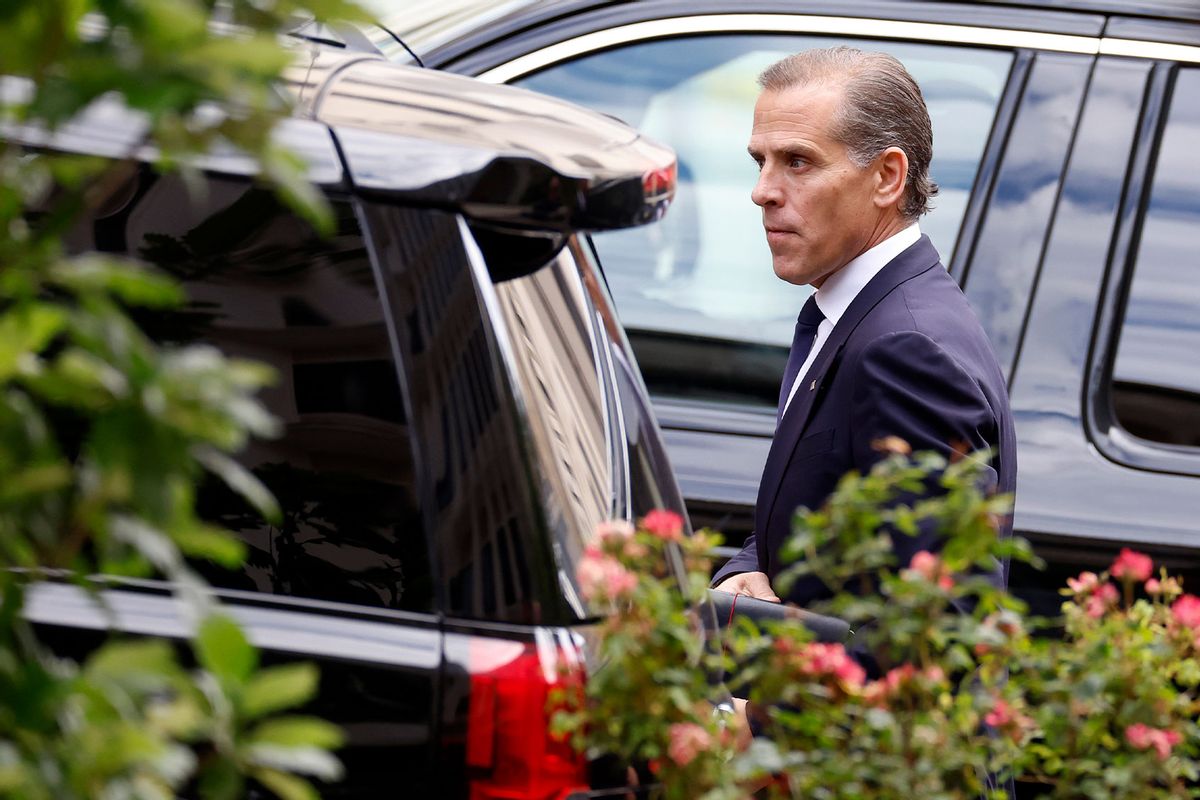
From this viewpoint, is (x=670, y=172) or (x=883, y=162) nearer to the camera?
(x=670, y=172)

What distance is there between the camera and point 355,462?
186cm

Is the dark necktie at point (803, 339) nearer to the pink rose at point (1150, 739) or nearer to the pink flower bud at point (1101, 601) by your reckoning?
the pink flower bud at point (1101, 601)

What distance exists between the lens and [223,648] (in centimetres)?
98

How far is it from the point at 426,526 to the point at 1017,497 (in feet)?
5.28

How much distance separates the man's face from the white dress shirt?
0.07 feet

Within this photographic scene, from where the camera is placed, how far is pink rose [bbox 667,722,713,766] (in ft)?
4.91

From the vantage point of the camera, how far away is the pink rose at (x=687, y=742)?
58.9 inches

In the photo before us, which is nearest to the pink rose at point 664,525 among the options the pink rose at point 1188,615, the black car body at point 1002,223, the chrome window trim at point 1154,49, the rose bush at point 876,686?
the rose bush at point 876,686

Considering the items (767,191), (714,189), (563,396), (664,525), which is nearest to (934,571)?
(664,525)

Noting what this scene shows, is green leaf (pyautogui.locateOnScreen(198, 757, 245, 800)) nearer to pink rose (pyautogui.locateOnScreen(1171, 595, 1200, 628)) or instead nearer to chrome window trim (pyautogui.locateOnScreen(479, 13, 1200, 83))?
pink rose (pyautogui.locateOnScreen(1171, 595, 1200, 628))

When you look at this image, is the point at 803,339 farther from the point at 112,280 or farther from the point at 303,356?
the point at 112,280

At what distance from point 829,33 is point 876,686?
2.23 m

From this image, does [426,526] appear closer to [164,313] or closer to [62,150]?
[164,313]

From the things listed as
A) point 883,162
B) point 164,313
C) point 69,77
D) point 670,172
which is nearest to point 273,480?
point 164,313
